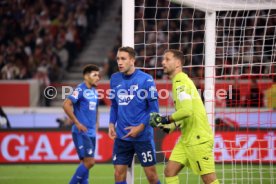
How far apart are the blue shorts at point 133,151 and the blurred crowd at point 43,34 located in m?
10.4

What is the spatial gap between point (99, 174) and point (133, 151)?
13.9 feet

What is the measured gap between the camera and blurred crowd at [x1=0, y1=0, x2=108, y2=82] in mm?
19906

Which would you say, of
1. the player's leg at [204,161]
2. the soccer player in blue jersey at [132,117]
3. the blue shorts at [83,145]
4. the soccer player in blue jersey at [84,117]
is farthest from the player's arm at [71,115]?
the player's leg at [204,161]

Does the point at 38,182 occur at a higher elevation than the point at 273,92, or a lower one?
lower

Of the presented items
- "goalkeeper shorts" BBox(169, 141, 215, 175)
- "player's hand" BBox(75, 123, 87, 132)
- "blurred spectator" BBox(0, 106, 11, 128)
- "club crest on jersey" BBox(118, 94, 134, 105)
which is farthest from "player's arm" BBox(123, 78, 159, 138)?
"blurred spectator" BBox(0, 106, 11, 128)

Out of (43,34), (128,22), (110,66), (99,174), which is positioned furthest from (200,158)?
(43,34)

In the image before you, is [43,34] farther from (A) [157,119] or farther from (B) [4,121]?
(A) [157,119]

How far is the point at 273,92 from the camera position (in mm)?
13992

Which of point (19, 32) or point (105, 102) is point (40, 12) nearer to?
point (19, 32)

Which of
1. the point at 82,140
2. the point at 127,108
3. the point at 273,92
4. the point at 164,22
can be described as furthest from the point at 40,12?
the point at 127,108

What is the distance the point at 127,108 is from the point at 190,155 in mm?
1169

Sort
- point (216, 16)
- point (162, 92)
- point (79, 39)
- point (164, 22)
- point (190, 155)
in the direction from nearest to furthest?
point (190, 155)
point (216, 16)
point (162, 92)
point (164, 22)
point (79, 39)

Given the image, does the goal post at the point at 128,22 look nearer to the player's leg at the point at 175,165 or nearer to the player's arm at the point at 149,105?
the player's arm at the point at 149,105

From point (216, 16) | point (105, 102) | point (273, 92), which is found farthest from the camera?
point (105, 102)
